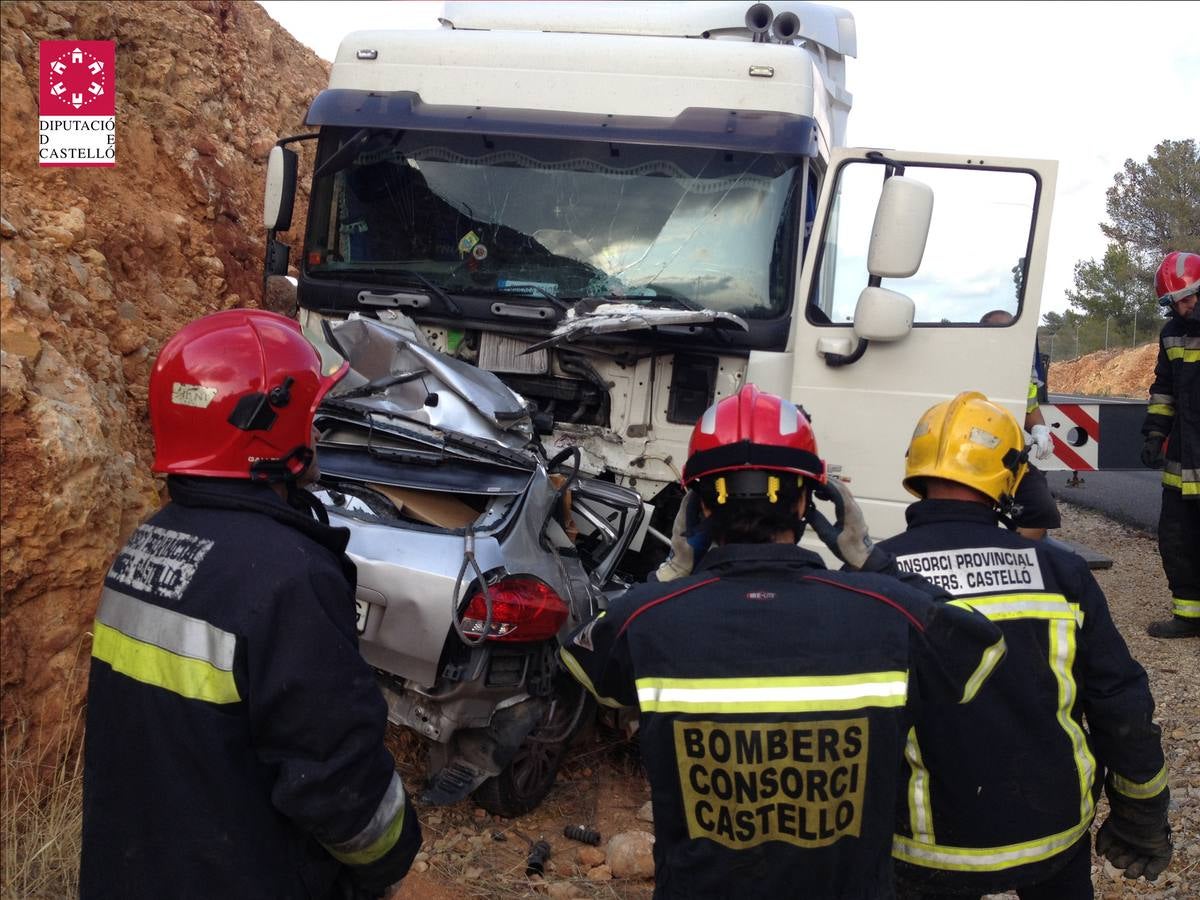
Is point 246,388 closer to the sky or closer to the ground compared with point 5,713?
closer to the sky

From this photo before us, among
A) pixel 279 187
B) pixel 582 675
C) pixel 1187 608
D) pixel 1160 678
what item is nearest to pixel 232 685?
pixel 582 675

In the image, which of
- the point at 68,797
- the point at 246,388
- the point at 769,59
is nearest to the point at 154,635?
the point at 246,388

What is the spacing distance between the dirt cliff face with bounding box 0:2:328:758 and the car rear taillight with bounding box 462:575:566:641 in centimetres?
152

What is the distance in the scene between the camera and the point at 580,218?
4.95 m

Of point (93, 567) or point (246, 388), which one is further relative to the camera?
point (93, 567)

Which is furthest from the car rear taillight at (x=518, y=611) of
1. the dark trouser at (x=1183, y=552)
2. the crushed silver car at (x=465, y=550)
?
the dark trouser at (x=1183, y=552)

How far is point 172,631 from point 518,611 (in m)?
1.76

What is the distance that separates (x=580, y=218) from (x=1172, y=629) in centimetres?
407

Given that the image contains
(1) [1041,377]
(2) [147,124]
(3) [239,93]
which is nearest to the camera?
(1) [1041,377]

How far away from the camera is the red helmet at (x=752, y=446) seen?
201 centimetres

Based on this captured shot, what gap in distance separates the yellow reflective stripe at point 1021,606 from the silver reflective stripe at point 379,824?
1.24 m

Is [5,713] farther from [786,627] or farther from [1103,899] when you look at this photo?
[1103,899]

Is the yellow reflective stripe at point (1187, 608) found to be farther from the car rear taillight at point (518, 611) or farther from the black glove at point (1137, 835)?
the car rear taillight at point (518, 611)

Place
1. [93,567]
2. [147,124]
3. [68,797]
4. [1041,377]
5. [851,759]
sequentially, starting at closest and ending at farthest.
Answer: [851,759]
[68,797]
[93,567]
[1041,377]
[147,124]
